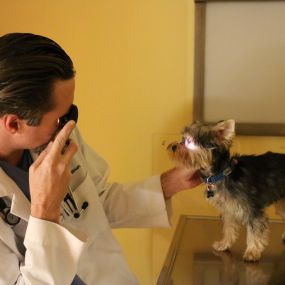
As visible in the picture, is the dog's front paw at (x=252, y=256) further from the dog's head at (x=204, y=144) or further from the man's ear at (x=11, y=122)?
the man's ear at (x=11, y=122)

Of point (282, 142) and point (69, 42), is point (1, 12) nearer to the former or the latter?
point (69, 42)

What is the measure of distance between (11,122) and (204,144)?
1.91 ft

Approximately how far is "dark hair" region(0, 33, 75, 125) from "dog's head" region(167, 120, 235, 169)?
1.58 feet

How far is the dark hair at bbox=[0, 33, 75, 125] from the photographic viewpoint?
32.7 inches

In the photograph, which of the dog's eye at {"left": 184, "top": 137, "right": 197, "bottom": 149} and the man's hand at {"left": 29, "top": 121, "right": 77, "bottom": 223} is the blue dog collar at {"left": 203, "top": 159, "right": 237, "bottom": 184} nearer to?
the dog's eye at {"left": 184, "top": 137, "right": 197, "bottom": 149}

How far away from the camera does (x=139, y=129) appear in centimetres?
163

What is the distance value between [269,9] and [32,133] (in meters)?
0.94

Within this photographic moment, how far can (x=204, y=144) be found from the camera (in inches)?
48.6

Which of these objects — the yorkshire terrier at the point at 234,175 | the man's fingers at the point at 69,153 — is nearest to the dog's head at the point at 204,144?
the yorkshire terrier at the point at 234,175

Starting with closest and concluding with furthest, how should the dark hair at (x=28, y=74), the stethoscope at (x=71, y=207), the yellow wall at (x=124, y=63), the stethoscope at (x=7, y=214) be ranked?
1. the dark hair at (x=28, y=74)
2. the stethoscope at (x=7, y=214)
3. the stethoscope at (x=71, y=207)
4. the yellow wall at (x=124, y=63)

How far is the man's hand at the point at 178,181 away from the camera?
1266 millimetres

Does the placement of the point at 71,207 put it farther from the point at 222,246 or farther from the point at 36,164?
the point at 222,246

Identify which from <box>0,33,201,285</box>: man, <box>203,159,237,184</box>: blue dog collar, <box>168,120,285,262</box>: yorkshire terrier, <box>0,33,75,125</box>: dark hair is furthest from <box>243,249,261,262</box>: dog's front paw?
<box>0,33,75,125</box>: dark hair

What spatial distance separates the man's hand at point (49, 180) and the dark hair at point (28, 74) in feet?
0.24
